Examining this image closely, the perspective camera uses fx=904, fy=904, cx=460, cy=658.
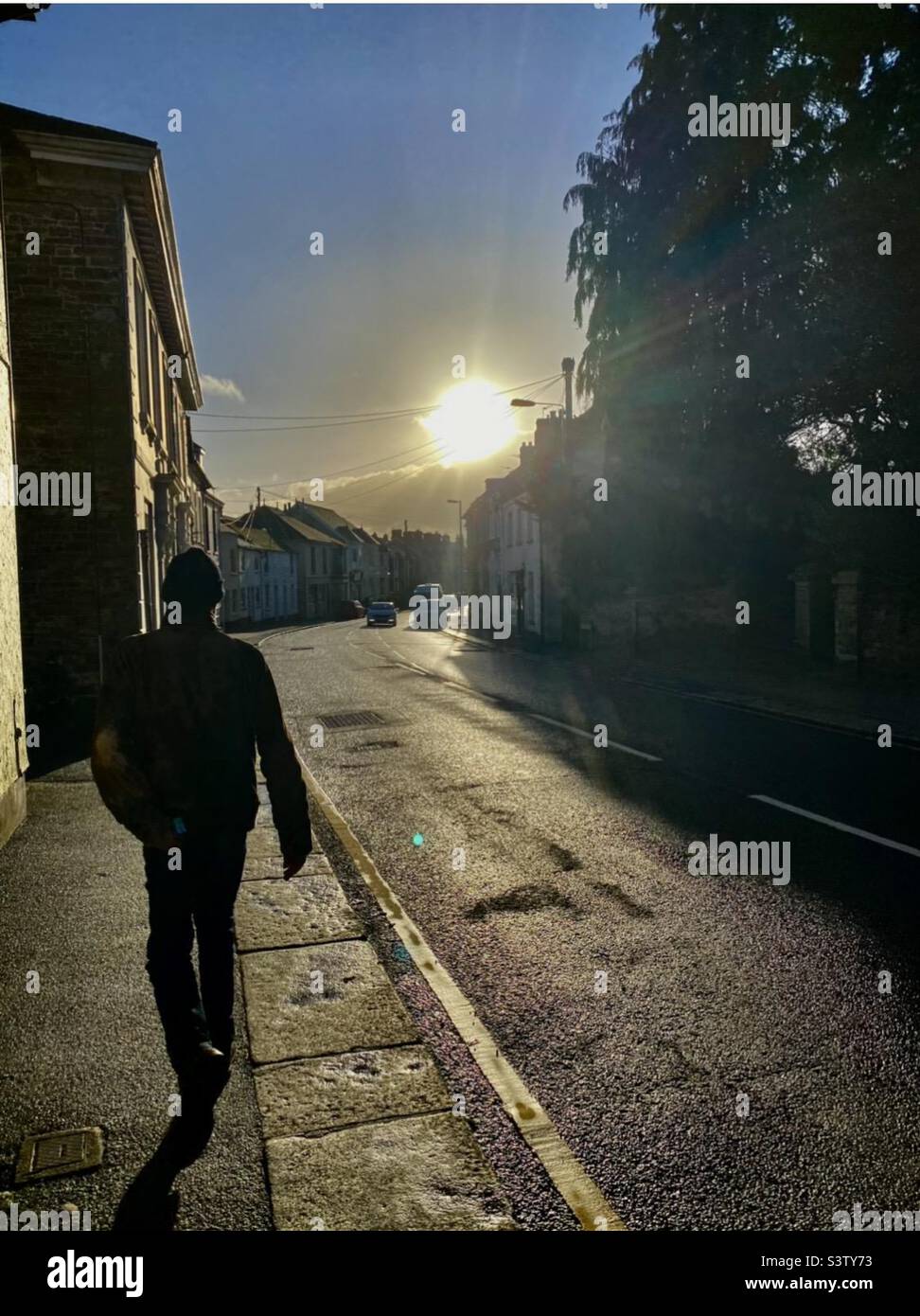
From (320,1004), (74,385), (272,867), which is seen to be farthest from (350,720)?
(320,1004)

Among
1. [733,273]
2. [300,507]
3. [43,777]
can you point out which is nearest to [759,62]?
[733,273]

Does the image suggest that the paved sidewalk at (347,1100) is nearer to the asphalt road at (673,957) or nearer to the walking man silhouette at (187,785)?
the asphalt road at (673,957)

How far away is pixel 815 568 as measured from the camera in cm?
2072

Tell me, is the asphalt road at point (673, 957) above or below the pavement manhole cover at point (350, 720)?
below

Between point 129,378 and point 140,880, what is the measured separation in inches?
387

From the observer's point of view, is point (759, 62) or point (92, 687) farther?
point (759, 62)

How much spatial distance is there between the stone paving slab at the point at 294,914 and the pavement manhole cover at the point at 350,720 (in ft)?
24.0

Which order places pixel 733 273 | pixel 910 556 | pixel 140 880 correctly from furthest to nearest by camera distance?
1. pixel 733 273
2. pixel 910 556
3. pixel 140 880

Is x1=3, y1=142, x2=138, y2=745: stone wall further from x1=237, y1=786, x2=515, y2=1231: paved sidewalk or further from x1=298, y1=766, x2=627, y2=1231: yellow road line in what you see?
x1=237, y1=786, x2=515, y2=1231: paved sidewalk

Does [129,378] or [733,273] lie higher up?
[733,273]

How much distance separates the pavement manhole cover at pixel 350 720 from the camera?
13.9 metres

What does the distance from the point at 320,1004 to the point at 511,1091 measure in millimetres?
1152

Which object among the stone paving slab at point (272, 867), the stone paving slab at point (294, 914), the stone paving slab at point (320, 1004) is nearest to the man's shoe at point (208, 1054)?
the stone paving slab at point (320, 1004)

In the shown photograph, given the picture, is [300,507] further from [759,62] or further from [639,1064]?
[639,1064]
